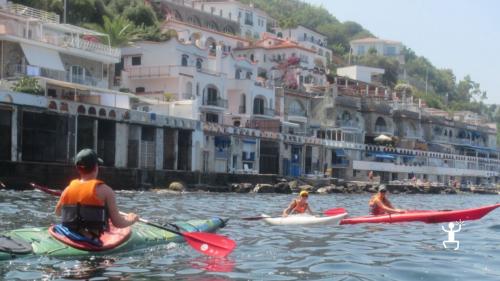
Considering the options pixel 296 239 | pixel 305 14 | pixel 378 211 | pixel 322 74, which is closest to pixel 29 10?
pixel 378 211

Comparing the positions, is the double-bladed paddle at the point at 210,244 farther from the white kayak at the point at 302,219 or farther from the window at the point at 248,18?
the window at the point at 248,18

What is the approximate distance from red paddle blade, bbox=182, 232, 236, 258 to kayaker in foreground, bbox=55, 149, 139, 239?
1.68 meters

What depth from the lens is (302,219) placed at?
1878 cm

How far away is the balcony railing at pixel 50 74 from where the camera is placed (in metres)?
42.4

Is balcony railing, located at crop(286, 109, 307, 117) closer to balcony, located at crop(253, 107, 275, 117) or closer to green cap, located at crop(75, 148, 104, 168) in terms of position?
balcony, located at crop(253, 107, 275, 117)

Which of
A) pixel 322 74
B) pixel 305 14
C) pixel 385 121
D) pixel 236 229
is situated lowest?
pixel 236 229

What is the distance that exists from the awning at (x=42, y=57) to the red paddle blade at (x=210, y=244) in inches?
1354

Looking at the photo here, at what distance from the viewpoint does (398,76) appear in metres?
138

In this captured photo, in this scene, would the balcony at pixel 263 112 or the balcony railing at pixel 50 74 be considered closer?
the balcony railing at pixel 50 74

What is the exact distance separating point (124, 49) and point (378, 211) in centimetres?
4477

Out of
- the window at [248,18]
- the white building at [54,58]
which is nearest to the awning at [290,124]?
the white building at [54,58]

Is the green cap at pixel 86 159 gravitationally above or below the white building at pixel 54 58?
below

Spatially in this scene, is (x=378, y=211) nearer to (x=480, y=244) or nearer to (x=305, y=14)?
(x=480, y=244)

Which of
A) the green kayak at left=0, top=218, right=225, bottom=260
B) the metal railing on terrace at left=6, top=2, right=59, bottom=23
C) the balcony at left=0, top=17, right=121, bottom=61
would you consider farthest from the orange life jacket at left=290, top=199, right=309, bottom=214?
the metal railing on terrace at left=6, top=2, right=59, bottom=23
